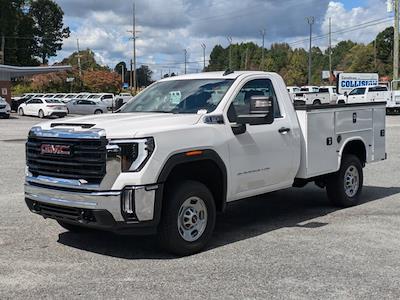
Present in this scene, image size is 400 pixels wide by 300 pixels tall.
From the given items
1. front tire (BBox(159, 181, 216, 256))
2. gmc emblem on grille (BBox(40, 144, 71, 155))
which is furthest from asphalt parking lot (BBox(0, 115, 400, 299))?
gmc emblem on grille (BBox(40, 144, 71, 155))

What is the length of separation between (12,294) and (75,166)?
56.6 inches

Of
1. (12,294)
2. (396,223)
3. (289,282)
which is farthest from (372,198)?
(12,294)

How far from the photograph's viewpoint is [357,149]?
9234 mm

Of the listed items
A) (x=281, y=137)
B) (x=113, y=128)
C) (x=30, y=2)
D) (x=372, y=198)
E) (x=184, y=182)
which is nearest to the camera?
(x=113, y=128)

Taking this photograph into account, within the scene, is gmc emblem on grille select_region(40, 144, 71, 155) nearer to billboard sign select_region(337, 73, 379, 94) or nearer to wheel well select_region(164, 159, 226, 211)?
wheel well select_region(164, 159, 226, 211)

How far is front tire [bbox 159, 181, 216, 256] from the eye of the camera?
19.6 feet

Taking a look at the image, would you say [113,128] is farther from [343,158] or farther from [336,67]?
[336,67]

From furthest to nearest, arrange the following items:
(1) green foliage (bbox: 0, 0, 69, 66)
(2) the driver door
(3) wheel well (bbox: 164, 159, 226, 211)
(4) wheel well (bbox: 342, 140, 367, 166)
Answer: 1. (1) green foliage (bbox: 0, 0, 69, 66)
2. (4) wheel well (bbox: 342, 140, 367, 166)
3. (2) the driver door
4. (3) wheel well (bbox: 164, 159, 226, 211)

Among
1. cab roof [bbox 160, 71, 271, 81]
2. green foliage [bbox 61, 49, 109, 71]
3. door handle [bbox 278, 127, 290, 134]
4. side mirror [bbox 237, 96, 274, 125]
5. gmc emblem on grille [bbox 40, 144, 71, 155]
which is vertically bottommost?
gmc emblem on grille [bbox 40, 144, 71, 155]

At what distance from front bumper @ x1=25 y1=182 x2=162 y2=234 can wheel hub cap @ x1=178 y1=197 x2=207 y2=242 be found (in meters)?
0.41

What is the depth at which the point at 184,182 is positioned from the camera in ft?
20.3

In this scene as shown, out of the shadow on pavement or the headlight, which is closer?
the headlight

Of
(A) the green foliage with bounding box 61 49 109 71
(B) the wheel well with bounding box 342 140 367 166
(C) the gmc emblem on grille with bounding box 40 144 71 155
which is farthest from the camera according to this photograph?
(A) the green foliage with bounding box 61 49 109 71

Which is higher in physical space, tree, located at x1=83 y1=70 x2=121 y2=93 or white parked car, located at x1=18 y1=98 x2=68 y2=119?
tree, located at x1=83 y1=70 x2=121 y2=93
